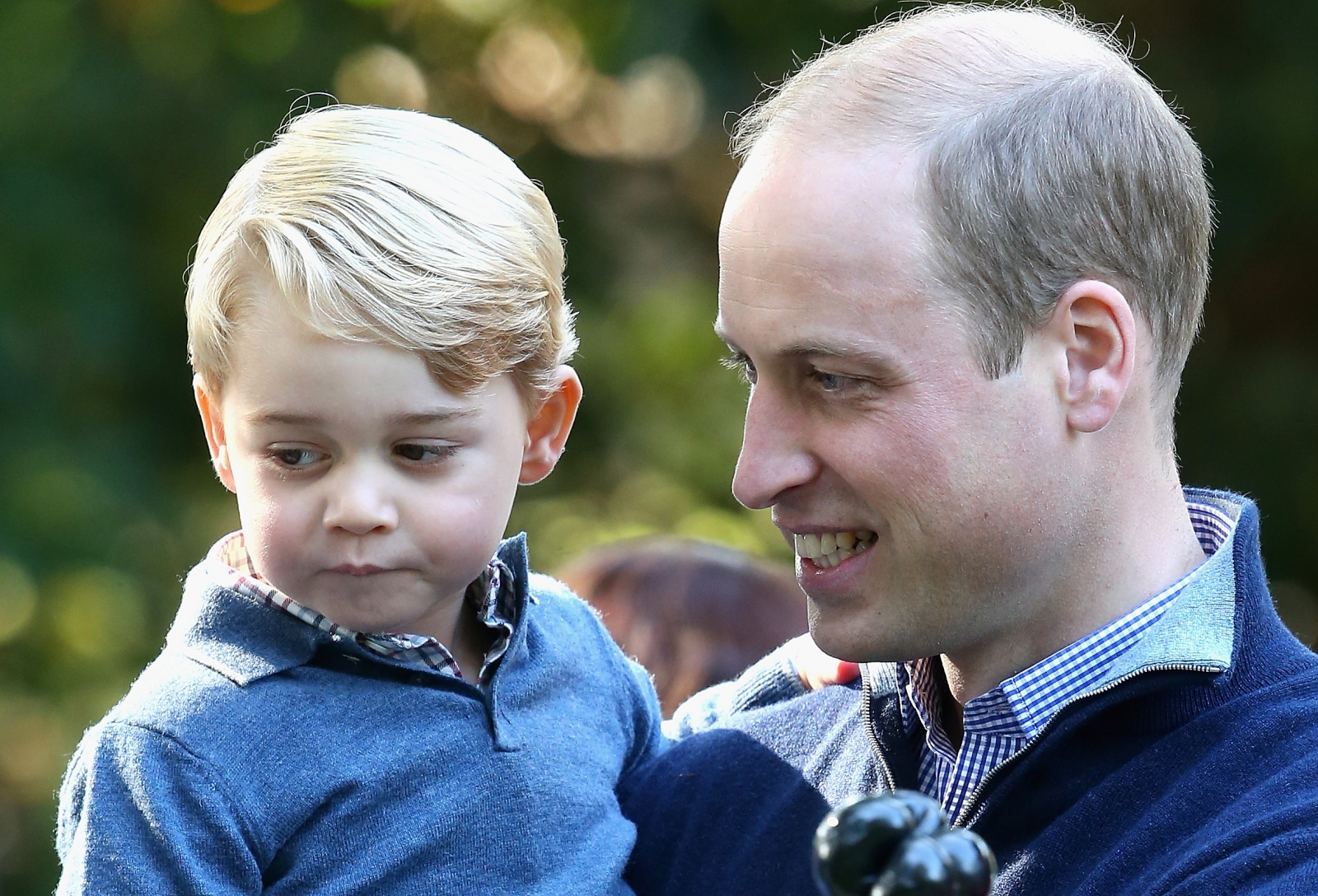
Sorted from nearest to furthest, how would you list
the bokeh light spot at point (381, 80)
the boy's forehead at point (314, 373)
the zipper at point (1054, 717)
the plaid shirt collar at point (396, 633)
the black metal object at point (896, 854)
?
the black metal object at point (896, 854) < the zipper at point (1054, 717) < the boy's forehead at point (314, 373) < the plaid shirt collar at point (396, 633) < the bokeh light spot at point (381, 80)

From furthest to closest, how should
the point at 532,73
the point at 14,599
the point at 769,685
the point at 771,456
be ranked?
the point at 532,73, the point at 14,599, the point at 769,685, the point at 771,456

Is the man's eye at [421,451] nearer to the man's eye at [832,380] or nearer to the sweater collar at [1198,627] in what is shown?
the man's eye at [832,380]

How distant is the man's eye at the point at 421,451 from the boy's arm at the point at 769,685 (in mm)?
767

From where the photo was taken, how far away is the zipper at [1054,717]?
1856 millimetres

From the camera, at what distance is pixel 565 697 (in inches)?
91.4

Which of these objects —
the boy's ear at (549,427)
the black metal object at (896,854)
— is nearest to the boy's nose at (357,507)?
the boy's ear at (549,427)

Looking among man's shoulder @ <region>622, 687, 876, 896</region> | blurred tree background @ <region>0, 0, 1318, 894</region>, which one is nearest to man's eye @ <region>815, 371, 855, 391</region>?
man's shoulder @ <region>622, 687, 876, 896</region>

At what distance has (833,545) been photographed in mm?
2090

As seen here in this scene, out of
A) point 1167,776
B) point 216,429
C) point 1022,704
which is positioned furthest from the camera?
point 216,429

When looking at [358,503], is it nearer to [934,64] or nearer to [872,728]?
[872,728]

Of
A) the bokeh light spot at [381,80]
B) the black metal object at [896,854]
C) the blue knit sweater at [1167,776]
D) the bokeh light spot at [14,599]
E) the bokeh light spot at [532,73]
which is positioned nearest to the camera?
the black metal object at [896,854]

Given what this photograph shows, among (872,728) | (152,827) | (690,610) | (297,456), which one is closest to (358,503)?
(297,456)

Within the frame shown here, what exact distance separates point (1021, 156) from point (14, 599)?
414cm

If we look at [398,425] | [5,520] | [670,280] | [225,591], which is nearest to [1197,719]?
[398,425]
